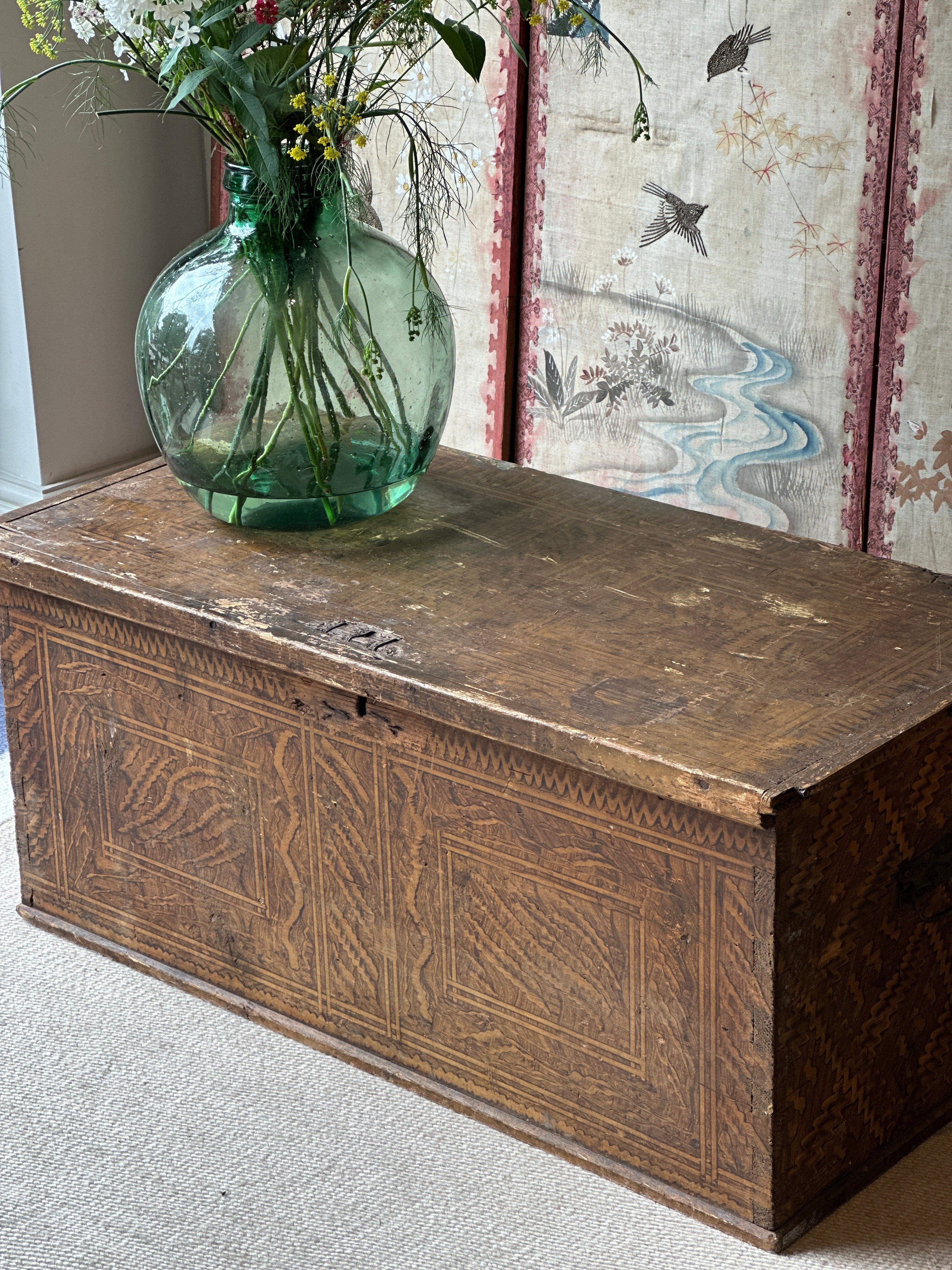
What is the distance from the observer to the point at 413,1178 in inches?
64.5

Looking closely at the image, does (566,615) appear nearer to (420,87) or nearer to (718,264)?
(718,264)

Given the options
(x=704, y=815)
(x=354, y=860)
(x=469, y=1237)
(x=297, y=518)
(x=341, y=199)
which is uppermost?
(x=341, y=199)

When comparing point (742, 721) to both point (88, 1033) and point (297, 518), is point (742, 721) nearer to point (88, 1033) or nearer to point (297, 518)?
point (297, 518)

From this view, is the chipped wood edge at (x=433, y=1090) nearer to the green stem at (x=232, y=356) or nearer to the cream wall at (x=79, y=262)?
the green stem at (x=232, y=356)

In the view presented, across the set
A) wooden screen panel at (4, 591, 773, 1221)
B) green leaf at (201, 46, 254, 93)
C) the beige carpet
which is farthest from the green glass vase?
the beige carpet

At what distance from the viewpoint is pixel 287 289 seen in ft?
5.76

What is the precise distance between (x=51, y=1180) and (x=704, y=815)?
2.40 ft

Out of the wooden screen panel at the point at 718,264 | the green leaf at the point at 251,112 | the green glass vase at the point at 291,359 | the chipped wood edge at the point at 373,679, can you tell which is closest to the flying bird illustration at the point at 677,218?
the wooden screen panel at the point at 718,264

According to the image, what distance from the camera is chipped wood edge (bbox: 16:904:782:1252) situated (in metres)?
1.56

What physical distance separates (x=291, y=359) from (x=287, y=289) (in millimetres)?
70

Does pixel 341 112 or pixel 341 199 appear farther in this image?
pixel 341 199

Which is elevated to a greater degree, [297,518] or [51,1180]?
[297,518]

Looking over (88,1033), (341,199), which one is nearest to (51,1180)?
(88,1033)

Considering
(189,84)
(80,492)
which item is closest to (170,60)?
(189,84)
